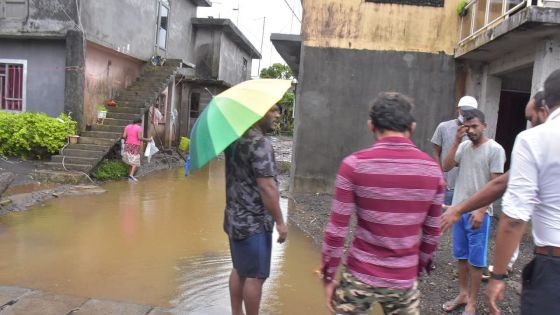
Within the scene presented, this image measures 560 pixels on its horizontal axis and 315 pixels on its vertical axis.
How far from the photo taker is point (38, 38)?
12.0m

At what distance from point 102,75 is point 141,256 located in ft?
30.2

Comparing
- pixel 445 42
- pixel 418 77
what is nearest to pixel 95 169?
pixel 418 77

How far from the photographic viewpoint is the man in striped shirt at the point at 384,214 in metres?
2.27

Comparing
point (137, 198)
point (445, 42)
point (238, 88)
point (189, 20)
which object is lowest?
point (137, 198)

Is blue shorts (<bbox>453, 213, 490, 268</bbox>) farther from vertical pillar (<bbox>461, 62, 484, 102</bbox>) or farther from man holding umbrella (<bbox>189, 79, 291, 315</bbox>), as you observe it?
vertical pillar (<bbox>461, 62, 484, 102</bbox>)

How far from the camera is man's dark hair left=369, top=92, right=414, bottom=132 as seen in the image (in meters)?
2.36

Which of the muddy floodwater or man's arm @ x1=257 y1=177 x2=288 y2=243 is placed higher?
man's arm @ x1=257 y1=177 x2=288 y2=243

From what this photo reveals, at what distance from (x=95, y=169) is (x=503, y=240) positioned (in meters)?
10.6

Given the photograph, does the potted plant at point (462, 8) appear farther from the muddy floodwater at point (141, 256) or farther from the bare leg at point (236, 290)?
the bare leg at point (236, 290)

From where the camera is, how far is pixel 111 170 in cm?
1142

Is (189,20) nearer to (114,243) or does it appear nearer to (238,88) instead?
(114,243)

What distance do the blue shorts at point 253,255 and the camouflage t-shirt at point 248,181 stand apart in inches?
1.9

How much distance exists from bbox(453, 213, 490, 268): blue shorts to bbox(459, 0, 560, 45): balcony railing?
401cm

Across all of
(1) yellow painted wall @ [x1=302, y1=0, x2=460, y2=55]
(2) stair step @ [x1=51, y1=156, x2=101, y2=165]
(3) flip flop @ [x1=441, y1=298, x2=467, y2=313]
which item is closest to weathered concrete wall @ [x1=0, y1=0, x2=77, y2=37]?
(2) stair step @ [x1=51, y1=156, x2=101, y2=165]
